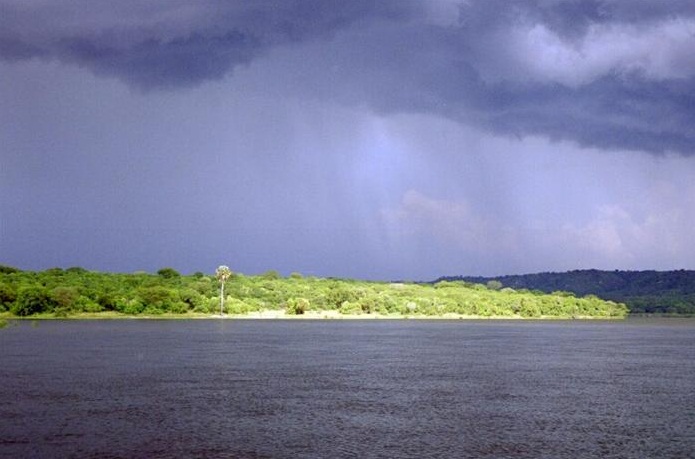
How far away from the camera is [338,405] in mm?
66250

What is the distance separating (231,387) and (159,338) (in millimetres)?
87256

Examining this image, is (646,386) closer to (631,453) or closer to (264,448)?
(631,453)

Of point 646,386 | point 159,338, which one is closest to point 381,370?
point 646,386

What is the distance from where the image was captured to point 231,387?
256 feet

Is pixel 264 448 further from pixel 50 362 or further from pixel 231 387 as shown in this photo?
pixel 50 362

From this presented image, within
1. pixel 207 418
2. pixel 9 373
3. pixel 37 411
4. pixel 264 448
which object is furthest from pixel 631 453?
pixel 9 373

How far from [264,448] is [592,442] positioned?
76.5 ft

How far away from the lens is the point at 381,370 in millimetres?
97938

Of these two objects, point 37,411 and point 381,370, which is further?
point 381,370

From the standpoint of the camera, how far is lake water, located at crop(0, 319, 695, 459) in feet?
164

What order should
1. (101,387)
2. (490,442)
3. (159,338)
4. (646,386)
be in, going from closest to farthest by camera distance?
1. (490,442)
2. (101,387)
3. (646,386)
4. (159,338)

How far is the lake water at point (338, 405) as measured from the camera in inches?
1966

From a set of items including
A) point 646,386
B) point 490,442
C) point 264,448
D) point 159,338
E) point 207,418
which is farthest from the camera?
point 159,338

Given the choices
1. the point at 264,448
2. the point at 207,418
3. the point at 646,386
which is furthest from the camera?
the point at 646,386
